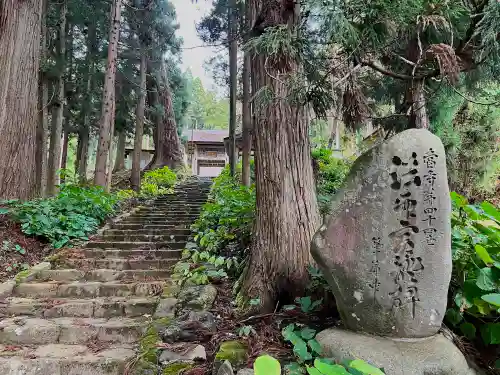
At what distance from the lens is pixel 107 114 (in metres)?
10.3

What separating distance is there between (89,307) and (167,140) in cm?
1637

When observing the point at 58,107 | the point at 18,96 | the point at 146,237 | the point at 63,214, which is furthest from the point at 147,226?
the point at 58,107

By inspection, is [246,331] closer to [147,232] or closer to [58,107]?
[147,232]

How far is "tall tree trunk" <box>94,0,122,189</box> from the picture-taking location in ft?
33.0

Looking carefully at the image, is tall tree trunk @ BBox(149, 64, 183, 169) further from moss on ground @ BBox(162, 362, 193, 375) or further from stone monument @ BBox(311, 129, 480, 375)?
stone monument @ BBox(311, 129, 480, 375)

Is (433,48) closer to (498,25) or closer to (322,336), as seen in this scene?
(498,25)

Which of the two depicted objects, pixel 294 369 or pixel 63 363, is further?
pixel 63 363

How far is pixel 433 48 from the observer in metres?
2.33

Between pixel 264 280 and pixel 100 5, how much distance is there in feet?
43.0


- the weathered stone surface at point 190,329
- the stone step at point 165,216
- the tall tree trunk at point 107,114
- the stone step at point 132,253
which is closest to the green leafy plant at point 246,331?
the weathered stone surface at point 190,329

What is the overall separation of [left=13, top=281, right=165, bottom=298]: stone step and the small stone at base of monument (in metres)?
2.78

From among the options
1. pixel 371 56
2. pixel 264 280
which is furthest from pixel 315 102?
pixel 264 280

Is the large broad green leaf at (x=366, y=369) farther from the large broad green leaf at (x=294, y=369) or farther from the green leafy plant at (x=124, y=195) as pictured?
the green leafy plant at (x=124, y=195)

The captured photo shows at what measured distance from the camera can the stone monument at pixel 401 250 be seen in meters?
2.32
